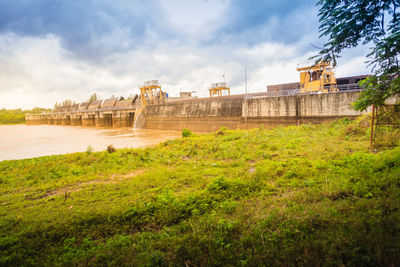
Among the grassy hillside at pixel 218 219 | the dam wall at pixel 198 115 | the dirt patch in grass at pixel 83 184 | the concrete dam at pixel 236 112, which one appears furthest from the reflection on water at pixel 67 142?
the grassy hillside at pixel 218 219

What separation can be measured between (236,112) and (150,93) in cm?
2372

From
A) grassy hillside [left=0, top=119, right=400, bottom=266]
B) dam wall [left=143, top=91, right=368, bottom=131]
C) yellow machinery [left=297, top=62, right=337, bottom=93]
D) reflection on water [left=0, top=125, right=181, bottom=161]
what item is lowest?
reflection on water [left=0, top=125, right=181, bottom=161]

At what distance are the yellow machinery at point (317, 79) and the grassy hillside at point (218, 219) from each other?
83.0 ft

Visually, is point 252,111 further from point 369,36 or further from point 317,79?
point 369,36

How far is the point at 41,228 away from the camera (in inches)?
143

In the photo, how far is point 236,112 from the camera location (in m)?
28.3

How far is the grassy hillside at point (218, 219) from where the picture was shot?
8.17 ft

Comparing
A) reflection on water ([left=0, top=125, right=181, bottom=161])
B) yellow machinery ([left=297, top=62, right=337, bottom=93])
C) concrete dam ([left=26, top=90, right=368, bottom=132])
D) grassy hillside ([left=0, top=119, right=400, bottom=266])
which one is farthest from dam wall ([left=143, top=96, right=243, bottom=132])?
grassy hillside ([left=0, top=119, right=400, bottom=266])

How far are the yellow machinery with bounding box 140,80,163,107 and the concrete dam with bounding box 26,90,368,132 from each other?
5.11ft

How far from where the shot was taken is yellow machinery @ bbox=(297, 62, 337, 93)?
27.1 metres

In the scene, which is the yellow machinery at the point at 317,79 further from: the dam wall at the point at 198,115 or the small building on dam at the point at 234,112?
the dam wall at the point at 198,115

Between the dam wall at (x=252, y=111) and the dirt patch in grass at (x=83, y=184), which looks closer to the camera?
the dirt patch in grass at (x=83, y=184)

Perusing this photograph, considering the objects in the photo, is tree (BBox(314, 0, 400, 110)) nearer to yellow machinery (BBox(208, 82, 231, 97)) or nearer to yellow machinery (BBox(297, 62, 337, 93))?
yellow machinery (BBox(297, 62, 337, 93))

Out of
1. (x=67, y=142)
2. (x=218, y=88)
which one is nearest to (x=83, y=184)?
(x=67, y=142)
